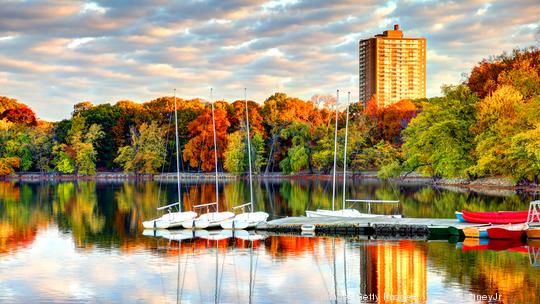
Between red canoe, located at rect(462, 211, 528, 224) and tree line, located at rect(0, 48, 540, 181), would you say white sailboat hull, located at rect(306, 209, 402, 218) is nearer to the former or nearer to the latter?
red canoe, located at rect(462, 211, 528, 224)

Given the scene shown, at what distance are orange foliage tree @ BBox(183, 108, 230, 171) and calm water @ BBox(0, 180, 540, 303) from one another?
205 feet

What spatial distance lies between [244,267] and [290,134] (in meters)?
79.6

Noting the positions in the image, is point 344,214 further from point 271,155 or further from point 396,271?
point 271,155

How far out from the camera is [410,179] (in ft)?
303

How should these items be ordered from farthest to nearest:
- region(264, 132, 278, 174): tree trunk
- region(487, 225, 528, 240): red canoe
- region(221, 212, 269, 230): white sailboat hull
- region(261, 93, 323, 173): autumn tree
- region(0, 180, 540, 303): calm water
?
region(261, 93, 323, 173): autumn tree < region(264, 132, 278, 174): tree trunk < region(221, 212, 269, 230): white sailboat hull < region(487, 225, 528, 240): red canoe < region(0, 180, 540, 303): calm water

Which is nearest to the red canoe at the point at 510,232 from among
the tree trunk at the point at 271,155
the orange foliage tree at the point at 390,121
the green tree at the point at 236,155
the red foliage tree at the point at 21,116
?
the green tree at the point at 236,155

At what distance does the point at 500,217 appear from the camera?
36.5 m

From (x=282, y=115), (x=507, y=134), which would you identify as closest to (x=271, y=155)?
(x=282, y=115)

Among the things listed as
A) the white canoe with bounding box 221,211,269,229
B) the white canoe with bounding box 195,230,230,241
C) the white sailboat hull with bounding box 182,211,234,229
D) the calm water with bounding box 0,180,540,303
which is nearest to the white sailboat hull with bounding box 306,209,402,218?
the white canoe with bounding box 221,211,269,229

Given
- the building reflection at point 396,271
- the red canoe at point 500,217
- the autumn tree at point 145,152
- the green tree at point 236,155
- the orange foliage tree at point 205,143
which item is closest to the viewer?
the building reflection at point 396,271

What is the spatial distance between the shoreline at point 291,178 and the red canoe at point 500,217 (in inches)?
1269

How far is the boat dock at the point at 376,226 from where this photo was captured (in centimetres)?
3659

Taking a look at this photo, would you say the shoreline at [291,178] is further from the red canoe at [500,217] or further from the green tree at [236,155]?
the red canoe at [500,217]

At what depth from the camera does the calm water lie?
23250 millimetres
